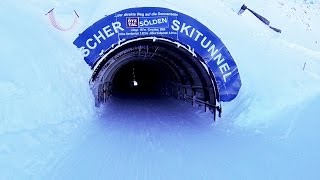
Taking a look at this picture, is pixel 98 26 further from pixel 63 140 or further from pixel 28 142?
pixel 28 142

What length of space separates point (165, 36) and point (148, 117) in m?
2.73

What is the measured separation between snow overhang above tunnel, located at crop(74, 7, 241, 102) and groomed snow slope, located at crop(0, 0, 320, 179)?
310 mm

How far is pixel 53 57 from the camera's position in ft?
33.6

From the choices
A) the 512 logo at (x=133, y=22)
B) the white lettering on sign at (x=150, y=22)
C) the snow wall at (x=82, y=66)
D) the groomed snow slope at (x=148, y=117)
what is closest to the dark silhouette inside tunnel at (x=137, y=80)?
the groomed snow slope at (x=148, y=117)

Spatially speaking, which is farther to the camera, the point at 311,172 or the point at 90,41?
the point at 90,41

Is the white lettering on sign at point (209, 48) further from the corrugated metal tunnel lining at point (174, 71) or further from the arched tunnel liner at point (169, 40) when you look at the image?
the corrugated metal tunnel lining at point (174, 71)

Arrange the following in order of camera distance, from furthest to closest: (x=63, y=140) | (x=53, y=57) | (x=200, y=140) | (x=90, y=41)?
(x=90, y=41)
(x=53, y=57)
(x=200, y=140)
(x=63, y=140)

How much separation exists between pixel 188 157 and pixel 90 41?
5.66m

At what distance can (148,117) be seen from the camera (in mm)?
13070

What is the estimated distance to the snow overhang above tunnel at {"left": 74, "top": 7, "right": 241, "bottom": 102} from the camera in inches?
462

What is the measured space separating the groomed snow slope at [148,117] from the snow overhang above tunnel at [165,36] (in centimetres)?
31

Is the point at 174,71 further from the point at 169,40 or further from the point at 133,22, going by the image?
the point at 133,22

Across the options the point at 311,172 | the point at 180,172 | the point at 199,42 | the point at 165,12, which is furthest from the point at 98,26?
the point at 311,172

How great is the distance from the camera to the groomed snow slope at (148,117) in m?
6.45
